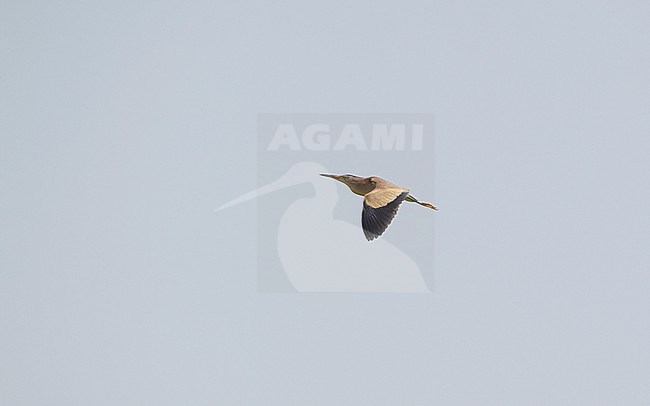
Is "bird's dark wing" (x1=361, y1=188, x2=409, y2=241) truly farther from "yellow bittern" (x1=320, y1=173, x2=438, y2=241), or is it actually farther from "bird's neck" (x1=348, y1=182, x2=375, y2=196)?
"bird's neck" (x1=348, y1=182, x2=375, y2=196)

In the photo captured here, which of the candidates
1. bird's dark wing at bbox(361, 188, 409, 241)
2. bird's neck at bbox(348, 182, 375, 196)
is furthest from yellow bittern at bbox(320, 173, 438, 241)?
bird's neck at bbox(348, 182, 375, 196)

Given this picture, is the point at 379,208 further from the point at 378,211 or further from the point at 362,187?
the point at 362,187

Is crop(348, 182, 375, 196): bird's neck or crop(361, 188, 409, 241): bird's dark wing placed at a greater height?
crop(348, 182, 375, 196): bird's neck

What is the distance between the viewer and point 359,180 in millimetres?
5336

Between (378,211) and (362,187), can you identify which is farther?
(362,187)

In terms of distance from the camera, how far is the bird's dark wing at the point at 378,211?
4.68 meters

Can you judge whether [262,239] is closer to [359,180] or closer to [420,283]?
[420,283]

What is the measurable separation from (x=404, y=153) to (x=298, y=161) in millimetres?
668

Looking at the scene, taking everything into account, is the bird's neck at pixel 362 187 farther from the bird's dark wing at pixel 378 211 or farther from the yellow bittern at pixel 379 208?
the bird's dark wing at pixel 378 211


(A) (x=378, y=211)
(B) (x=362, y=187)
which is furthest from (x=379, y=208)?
(B) (x=362, y=187)

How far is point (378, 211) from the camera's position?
4.73 metres

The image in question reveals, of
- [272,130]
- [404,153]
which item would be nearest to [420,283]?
[404,153]

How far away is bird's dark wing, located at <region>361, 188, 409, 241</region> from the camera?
15.3ft

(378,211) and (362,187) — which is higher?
(362,187)
